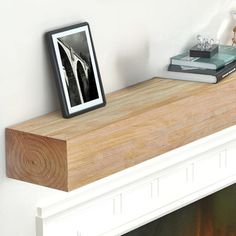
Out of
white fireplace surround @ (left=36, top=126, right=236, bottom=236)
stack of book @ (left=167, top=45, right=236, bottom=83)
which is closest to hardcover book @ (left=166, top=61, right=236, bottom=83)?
stack of book @ (left=167, top=45, right=236, bottom=83)

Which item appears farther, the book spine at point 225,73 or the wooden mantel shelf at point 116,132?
the book spine at point 225,73

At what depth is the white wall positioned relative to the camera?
2029mm

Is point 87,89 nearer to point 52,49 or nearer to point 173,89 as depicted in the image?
point 52,49

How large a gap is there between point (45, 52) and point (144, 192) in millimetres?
682

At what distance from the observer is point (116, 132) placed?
2.07 m

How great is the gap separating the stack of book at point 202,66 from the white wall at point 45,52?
6cm

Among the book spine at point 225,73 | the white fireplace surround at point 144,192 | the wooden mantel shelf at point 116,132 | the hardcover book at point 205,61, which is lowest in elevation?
the white fireplace surround at point 144,192

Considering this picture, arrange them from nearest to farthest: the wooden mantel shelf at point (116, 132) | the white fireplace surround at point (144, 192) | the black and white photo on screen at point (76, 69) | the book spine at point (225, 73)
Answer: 1. the wooden mantel shelf at point (116, 132)
2. the black and white photo on screen at point (76, 69)
3. the white fireplace surround at point (144, 192)
4. the book spine at point (225, 73)

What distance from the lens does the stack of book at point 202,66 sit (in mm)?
2439

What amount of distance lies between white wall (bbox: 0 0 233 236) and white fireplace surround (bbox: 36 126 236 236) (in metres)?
0.07

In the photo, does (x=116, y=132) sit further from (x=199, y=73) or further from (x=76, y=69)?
(x=199, y=73)

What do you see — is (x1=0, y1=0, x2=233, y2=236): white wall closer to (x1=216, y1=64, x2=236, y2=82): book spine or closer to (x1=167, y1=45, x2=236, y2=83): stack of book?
(x1=167, y1=45, x2=236, y2=83): stack of book

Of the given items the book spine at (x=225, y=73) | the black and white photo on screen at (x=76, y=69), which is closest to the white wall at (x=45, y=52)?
the black and white photo on screen at (x=76, y=69)

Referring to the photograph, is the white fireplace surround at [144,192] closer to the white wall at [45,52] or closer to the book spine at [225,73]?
the white wall at [45,52]
